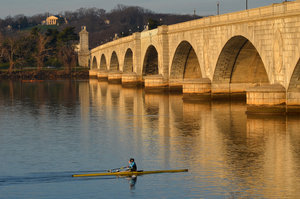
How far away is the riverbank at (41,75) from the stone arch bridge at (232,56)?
2131 inches

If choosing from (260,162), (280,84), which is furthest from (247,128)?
(260,162)

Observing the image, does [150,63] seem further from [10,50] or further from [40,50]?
[10,50]

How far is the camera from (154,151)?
3438 cm

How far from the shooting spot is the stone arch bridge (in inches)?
1789

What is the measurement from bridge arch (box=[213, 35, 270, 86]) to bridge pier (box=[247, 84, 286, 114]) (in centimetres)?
1380

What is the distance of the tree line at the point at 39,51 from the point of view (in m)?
170

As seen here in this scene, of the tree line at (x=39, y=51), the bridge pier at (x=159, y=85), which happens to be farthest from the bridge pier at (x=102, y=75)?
the bridge pier at (x=159, y=85)

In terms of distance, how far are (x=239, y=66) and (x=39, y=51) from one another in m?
122

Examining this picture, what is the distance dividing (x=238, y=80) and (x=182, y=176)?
36.8 meters

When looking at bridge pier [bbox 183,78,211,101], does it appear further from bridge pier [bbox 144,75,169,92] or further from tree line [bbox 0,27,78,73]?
tree line [bbox 0,27,78,73]

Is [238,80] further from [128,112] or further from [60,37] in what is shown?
[60,37]

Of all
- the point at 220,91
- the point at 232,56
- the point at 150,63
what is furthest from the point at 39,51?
the point at 232,56

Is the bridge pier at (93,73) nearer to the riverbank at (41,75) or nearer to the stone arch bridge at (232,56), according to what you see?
the riverbank at (41,75)

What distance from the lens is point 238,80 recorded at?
62938 millimetres
